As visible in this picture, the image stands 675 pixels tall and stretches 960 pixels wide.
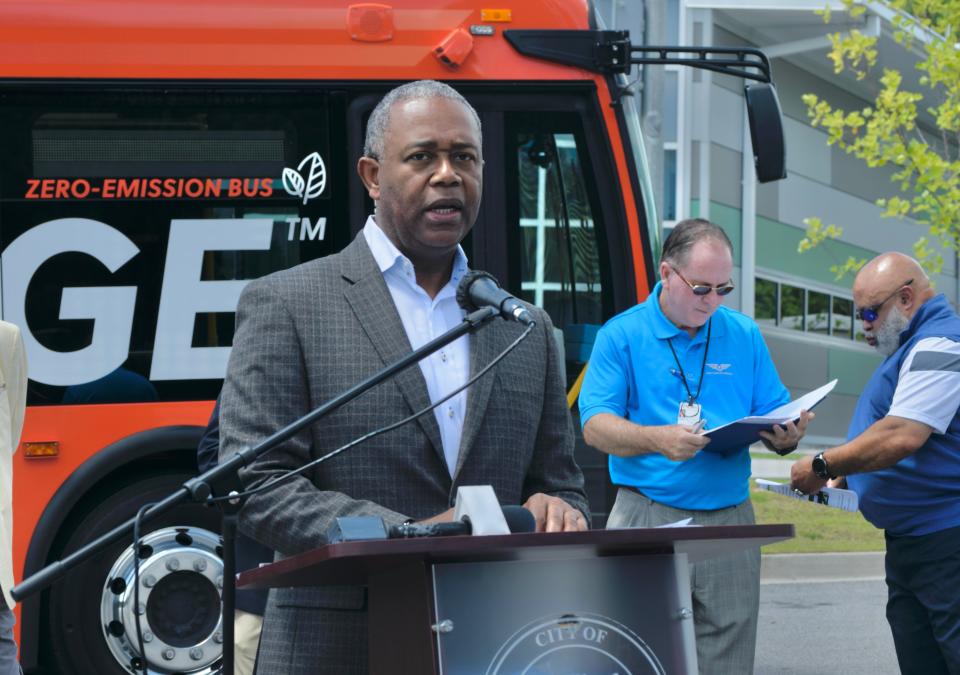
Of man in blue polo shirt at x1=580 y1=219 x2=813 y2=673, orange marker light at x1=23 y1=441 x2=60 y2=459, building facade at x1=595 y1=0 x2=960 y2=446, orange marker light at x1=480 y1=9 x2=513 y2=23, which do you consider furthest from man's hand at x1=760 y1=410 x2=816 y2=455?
building facade at x1=595 y1=0 x2=960 y2=446

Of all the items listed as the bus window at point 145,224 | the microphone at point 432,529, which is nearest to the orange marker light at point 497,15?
the bus window at point 145,224

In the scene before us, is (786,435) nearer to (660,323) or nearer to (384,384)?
(660,323)

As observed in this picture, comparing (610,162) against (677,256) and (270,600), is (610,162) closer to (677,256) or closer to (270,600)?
(677,256)

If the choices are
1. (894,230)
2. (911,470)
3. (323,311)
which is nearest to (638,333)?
(911,470)

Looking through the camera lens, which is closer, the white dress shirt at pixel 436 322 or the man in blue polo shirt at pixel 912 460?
the white dress shirt at pixel 436 322

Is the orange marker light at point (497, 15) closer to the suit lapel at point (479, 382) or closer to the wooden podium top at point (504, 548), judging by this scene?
the suit lapel at point (479, 382)

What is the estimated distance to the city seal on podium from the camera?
7.36 feet

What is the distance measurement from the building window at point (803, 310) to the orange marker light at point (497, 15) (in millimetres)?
18099

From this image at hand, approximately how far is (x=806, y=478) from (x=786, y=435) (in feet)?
2.11

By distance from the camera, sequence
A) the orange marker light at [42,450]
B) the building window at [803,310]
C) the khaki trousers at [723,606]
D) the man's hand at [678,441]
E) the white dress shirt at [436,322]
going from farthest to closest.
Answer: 1. the building window at [803,310]
2. the orange marker light at [42,450]
3. the khaki trousers at [723,606]
4. the man's hand at [678,441]
5. the white dress shirt at [436,322]

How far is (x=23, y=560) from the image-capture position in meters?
6.59

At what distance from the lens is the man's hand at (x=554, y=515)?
2.65 m

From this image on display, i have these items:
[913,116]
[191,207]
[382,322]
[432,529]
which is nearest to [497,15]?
[191,207]

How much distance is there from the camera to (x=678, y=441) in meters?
4.66
